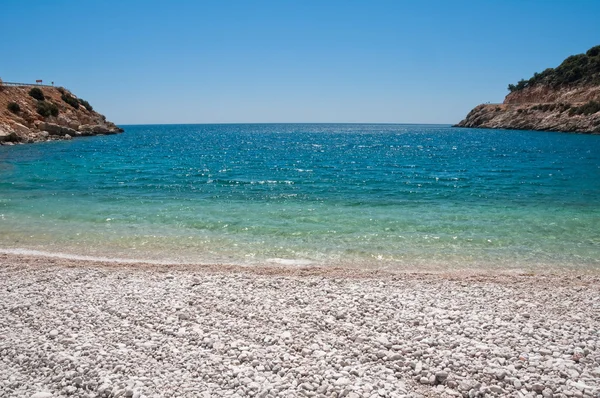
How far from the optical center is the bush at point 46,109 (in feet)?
240

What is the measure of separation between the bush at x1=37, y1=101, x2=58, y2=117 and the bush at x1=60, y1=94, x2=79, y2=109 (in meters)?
10.1

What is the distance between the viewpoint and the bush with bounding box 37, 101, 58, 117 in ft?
240

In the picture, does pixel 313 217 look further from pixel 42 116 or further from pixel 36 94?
pixel 36 94

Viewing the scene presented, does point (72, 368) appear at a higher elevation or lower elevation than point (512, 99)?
lower

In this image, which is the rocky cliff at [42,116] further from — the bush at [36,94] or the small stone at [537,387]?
the small stone at [537,387]

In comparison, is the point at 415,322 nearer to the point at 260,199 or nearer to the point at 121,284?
the point at 121,284

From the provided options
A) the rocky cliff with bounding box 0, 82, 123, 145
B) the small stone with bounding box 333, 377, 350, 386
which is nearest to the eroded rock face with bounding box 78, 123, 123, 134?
the rocky cliff with bounding box 0, 82, 123, 145

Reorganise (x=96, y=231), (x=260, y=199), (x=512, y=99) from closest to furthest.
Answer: (x=96, y=231), (x=260, y=199), (x=512, y=99)

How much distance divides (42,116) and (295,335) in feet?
273

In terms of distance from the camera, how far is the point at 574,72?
4181 inches

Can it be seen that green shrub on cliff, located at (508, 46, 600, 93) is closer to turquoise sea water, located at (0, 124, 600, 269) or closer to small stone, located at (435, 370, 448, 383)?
turquoise sea water, located at (0, 124, 600, 269)

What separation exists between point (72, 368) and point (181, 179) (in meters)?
26.2

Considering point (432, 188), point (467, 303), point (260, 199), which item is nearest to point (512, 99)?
point (432, 188)

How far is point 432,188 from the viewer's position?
2722cm
